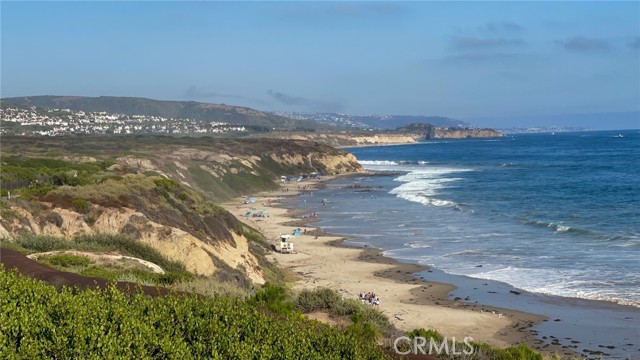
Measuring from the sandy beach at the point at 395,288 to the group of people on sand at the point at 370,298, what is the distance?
289 millimetres

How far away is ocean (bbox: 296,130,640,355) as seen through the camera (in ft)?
92.1

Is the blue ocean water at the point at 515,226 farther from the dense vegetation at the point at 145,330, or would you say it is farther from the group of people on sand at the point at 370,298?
the dense vegetation at the point at 145,330

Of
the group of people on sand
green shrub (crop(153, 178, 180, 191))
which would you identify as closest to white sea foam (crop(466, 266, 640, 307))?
the group of people on sand

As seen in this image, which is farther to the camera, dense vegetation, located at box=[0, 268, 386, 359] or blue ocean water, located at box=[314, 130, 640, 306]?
blue ocean water, located at box=[314, 130, 640, 306]

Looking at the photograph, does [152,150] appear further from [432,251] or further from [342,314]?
[342,314]

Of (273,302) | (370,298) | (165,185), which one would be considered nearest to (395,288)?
(370,298)

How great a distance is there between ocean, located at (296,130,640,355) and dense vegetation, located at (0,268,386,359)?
14534 mm

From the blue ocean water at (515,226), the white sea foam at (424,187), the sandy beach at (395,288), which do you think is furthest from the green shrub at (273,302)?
the white sea foam at (424,187)

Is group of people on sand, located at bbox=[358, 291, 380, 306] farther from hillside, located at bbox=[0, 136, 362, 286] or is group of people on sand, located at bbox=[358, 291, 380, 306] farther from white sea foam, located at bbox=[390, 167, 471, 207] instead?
white sea foam, located at bbox=[390, 167, 471, 207]

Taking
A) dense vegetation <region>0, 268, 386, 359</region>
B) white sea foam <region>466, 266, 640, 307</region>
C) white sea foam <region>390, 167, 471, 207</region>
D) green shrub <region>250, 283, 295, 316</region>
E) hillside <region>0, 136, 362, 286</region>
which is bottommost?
white sea foam <region>390, 167, 471, 207</region>

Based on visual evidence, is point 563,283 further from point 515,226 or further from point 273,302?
point 273,302

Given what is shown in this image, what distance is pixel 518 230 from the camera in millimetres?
44750

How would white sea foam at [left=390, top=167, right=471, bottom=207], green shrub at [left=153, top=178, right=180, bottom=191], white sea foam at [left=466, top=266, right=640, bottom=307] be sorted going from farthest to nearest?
white sea foam at [left=390, top=167, right=471, bottom=207] < green shrub at [left=153, top=178, right=180, bottom=191] < white sea foam at [left=466, top=266, right=640, bottom=307]

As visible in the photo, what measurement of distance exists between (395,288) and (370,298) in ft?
9.84
